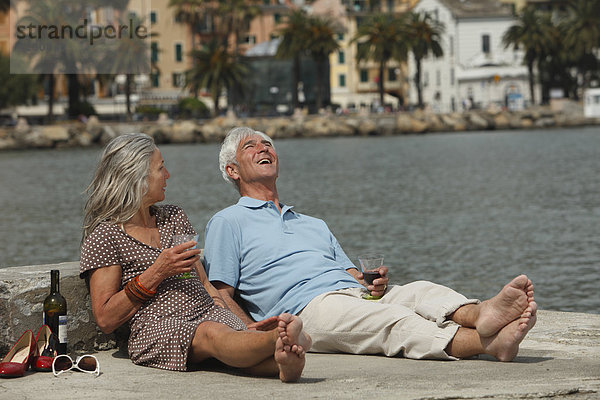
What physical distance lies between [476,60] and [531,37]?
306 inches

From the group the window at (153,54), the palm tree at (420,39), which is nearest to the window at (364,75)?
the palm tree at (420,39)

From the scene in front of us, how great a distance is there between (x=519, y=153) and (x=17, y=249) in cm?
3583

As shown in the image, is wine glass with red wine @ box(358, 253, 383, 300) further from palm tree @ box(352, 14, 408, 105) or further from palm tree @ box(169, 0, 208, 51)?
palm tree @ box(169, 0, 208, 51)

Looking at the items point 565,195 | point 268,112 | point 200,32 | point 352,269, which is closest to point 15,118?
point 268,112

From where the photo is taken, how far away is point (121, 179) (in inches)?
223

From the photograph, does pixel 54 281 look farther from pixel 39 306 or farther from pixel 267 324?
pixel 267 324

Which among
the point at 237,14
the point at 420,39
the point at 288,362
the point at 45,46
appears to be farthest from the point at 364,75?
the point at 288,362

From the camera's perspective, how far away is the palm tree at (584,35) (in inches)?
3314

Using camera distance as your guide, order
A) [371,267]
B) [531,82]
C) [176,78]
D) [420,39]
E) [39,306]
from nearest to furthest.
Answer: [39,306] → [371,267] → [420,39] → [531,82] → [176,78]

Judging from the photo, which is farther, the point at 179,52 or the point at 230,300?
the point at 179,52

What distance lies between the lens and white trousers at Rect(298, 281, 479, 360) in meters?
5.67

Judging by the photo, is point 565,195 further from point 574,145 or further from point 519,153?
point 574,145

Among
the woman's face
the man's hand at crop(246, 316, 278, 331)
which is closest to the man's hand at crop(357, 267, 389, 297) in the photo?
the man's hand at crop(246, 316, 278, 331)

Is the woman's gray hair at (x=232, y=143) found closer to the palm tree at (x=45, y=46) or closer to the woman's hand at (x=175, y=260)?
the woman's hand at (x=175, y=260)
